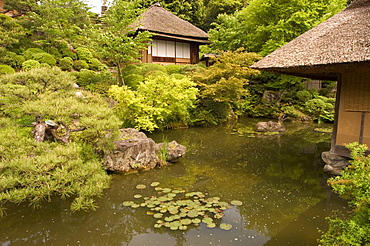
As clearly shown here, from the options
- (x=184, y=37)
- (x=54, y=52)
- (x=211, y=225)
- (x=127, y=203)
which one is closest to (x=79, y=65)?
(x=54, y=52)

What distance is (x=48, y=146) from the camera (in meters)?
4.52

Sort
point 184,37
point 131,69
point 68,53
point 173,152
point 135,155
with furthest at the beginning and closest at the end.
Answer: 1. point 184,37
2. point 68,53
3. point 131,69
4. point 173,152
5. point 135,155

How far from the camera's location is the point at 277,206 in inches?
187

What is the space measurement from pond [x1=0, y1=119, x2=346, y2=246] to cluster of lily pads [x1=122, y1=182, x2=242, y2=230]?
10 cm

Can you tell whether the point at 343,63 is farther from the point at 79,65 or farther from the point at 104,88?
the point at 79,65

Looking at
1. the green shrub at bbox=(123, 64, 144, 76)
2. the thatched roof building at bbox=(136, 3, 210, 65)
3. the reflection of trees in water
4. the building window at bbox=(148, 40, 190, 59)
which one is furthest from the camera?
the building window at bbox=(148, 40, 190, 59)

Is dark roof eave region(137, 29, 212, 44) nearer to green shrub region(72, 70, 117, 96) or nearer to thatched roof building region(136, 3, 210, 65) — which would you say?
thatched roof building region(136, 3, 210, 65)

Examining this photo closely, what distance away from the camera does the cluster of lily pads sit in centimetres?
405

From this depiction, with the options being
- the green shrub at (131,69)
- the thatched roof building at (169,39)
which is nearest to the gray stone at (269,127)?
the green shrub at (131,69)

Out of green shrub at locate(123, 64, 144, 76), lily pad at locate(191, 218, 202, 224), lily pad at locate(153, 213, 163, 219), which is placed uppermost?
green shrub at locate(123, 64, 144, 76)

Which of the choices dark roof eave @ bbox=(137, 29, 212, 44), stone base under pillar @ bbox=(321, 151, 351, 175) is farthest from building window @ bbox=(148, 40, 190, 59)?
stone base under pillar @ bbox=(321, 151, 351, 175)

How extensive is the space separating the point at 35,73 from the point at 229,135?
313 inches

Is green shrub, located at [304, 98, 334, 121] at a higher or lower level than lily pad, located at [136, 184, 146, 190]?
higher

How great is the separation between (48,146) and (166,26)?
1516cm
